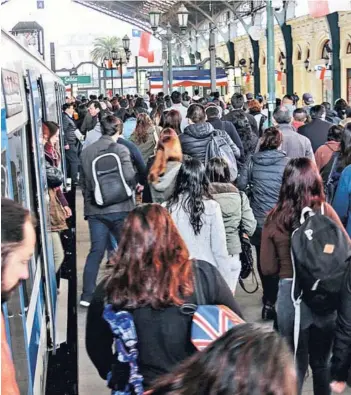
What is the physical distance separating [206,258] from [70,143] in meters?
9.80

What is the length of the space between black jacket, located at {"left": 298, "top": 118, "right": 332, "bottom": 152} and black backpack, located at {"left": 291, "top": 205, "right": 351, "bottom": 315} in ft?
16.9

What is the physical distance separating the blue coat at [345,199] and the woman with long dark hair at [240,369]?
3573mm

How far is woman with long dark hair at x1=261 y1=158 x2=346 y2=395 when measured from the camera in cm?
415

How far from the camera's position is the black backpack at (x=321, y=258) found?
12.5 ft

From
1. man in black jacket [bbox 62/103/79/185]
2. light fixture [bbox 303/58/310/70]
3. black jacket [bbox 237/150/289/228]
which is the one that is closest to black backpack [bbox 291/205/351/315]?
black jacket [bbox 237/150/289/228]

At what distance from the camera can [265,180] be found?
20.6 ft

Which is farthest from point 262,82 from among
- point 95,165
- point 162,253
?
point 162,253

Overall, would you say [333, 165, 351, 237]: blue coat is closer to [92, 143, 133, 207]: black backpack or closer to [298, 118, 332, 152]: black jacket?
[92, 143, 133, 207]: black backpack

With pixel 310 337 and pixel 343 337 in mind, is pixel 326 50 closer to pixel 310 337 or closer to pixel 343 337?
pixel 310 337

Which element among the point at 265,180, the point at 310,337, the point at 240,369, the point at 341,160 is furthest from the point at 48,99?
the point at 240,369

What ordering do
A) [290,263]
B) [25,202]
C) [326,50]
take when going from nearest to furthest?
[25,202] < [290,263] < [326,50]

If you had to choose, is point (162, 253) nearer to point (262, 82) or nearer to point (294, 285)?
point (294, 285)

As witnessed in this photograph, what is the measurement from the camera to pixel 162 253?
2.96m

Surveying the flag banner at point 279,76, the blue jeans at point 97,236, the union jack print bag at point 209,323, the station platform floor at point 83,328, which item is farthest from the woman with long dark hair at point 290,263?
the flag banner at point 279,76
